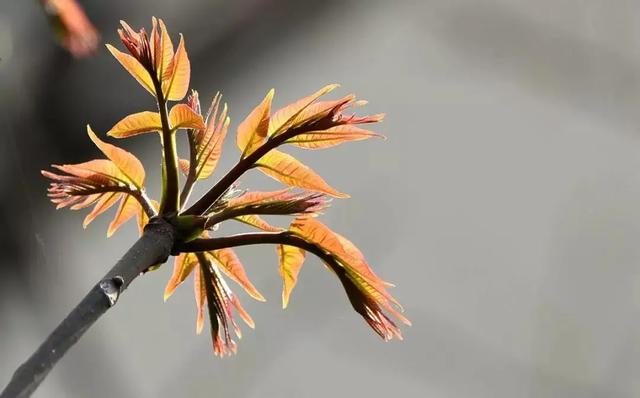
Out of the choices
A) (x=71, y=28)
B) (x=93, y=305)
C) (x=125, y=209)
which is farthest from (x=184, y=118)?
(x=71, y=28)

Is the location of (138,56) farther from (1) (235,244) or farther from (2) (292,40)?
(2) (292,40)

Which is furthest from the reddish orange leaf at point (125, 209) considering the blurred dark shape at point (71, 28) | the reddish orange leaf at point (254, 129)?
the blurred dark shape at point (71, 28)

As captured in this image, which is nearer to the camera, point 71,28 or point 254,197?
point 254,197

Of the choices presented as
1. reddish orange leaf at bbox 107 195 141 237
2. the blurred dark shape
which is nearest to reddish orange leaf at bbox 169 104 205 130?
reddish orange leaf at bbox 107 195 141 237

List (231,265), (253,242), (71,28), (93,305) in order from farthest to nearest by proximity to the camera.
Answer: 1. (71,28)
2. (231,265)
3. (253,242)
4. (93,305)

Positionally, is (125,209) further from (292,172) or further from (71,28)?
(71,28)

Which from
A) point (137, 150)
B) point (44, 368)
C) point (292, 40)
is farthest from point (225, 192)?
point (292, 40)
